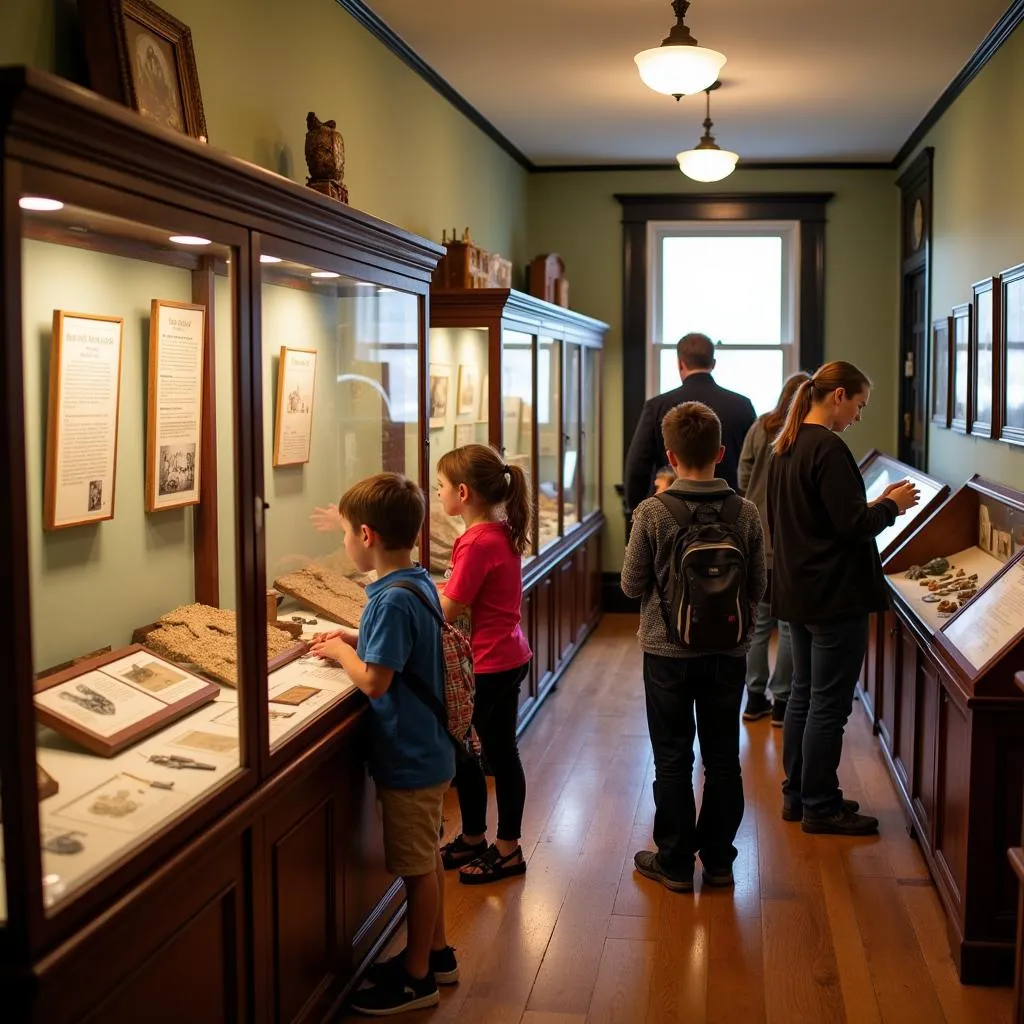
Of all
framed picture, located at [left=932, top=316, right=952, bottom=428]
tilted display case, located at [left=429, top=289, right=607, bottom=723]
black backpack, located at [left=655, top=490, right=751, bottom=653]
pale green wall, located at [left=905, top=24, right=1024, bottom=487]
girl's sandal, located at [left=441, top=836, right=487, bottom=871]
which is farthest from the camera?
framed picture, located at [left=932, top=316, right=952, bottom=428]

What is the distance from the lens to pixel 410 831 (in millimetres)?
3145

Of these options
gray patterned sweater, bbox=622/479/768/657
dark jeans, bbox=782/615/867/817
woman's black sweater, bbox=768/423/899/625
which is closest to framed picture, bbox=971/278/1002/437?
woman's black sweater, bbox=768/423/899/625

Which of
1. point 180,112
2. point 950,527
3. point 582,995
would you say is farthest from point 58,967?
point 950,527

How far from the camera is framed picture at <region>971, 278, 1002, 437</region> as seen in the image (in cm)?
523

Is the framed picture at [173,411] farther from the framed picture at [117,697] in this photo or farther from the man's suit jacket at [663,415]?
the man's suit jacket at [663,415]

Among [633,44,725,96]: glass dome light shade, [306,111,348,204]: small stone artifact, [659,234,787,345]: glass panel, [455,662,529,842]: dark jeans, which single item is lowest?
[455,662,529,842]: dark jeans

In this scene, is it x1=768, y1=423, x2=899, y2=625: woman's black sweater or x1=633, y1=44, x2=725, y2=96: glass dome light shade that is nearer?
x1=768, y1=423, x2=899, y2=625: woman's black sweater

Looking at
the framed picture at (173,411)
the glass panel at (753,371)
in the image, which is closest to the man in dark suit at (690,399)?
the glass panel at (753,371)

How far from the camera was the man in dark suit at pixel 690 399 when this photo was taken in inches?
245

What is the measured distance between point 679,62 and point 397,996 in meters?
3.43

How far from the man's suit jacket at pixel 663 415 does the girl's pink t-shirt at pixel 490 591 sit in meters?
2.45

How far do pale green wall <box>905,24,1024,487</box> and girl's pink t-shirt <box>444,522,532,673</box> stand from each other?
Answer: 222 cm

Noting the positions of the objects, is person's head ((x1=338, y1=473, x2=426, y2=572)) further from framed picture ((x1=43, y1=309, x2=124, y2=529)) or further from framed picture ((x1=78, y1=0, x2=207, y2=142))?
framed picture ((x1=78, y1=0, x2=207, y2=142))

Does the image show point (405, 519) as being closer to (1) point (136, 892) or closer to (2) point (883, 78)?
(1) point (136, 892)
